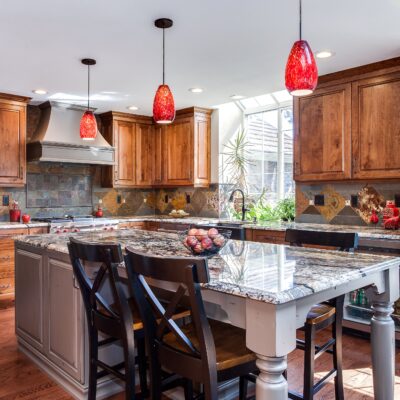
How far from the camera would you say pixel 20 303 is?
306cm

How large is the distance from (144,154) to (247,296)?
5.08 m

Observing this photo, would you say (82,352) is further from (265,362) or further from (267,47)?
(267,47)

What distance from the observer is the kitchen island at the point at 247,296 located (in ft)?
4.44

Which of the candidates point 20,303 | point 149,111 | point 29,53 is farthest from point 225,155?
point 20,303

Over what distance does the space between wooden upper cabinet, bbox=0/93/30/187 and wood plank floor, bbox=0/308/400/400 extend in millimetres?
2255

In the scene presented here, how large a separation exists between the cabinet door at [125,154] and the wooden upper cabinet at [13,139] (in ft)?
4.29

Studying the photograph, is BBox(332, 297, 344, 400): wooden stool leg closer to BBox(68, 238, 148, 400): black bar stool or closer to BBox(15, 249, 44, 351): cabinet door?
BBox(68, 238, 148, 400): black bar stool

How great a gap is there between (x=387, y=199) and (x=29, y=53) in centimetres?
353

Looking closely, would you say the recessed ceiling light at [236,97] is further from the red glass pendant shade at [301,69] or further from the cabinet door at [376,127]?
the red glass pendant shade at [301,69]

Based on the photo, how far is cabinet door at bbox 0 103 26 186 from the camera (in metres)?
4.83

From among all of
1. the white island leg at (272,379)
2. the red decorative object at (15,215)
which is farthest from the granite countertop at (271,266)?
the red decorative object at (15,215)

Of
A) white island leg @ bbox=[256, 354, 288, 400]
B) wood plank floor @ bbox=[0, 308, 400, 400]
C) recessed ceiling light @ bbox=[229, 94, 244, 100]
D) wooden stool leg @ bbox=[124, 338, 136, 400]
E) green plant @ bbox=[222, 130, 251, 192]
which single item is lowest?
wood plank floor @ bbox=[0, 308, 400, 400]

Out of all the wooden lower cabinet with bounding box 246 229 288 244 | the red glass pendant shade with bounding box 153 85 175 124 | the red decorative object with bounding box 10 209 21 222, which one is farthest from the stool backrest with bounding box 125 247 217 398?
the red decorative object with bounding box 10 209 21 222

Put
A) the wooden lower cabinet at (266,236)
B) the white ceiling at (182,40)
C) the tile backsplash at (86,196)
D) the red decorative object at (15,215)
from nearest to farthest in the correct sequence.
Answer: the white ceiling at (182,40) < the wooden lower cabinet at (266,236) < the red decorative object at (15,215) < the tile backsplash at (86,196)
